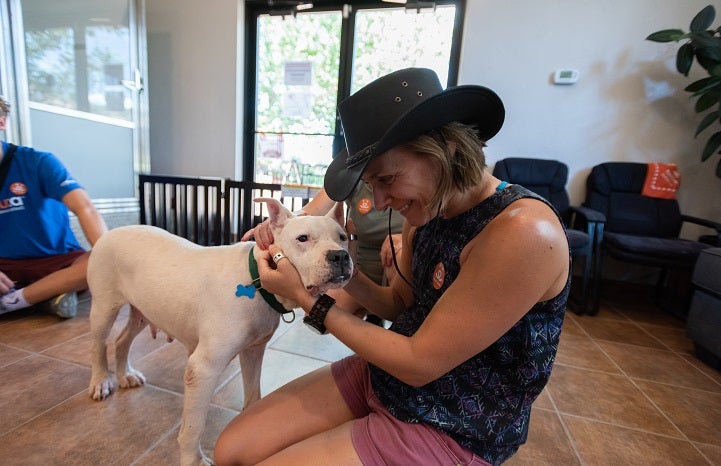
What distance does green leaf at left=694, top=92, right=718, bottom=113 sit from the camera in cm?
259

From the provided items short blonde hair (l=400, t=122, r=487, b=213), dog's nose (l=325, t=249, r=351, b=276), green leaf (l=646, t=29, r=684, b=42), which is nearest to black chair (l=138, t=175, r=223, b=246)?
dog's nose (l=325, t=249, r=351, b=276)

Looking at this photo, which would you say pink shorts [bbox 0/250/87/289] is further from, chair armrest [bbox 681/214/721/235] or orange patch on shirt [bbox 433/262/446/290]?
chair armrest [bbox 681/214/721/235]

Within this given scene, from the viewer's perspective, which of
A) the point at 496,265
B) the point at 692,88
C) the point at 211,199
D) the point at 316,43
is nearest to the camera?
the point at 496,265

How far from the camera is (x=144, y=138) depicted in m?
3.48

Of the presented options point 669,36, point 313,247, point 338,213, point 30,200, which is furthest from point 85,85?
point 669,36

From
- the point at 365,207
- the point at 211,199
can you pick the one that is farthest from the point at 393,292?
the point at 211,199

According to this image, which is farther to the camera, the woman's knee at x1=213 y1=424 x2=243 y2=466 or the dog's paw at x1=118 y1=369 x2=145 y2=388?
the dog's paw at x1=118 y1=369 x2=145 y2=388

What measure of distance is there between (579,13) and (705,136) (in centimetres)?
153

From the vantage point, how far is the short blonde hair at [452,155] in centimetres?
73

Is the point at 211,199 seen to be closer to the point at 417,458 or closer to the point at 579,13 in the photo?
the point at 417,458

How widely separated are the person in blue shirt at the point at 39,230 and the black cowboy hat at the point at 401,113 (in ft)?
5.60

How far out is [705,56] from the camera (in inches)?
101

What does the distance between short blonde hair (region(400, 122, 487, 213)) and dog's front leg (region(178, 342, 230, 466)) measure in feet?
2.57

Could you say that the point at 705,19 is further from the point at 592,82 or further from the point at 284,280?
the point at 284,280
